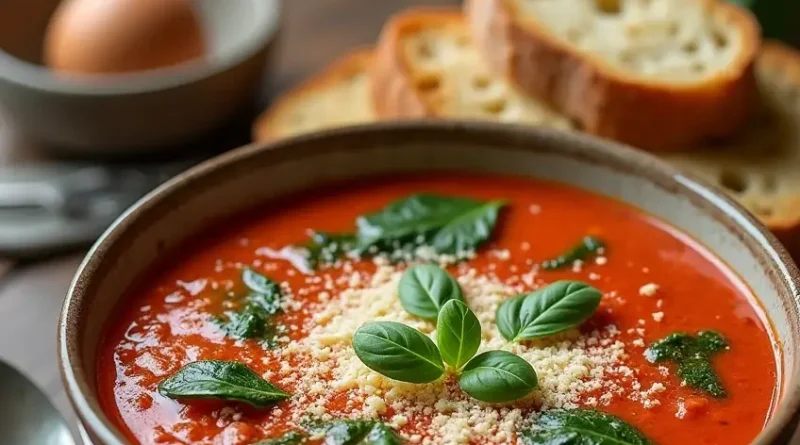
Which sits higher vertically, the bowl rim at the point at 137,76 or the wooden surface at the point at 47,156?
the bowl rim at the point at 137,76

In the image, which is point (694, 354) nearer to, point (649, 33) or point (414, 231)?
point (414, 231)

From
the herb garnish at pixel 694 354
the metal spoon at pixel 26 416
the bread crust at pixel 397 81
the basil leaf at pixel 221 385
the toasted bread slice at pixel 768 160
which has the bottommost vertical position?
the toasted bread slice at pixel 768 160

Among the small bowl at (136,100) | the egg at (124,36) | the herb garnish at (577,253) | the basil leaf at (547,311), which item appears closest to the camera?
the basil leaf at (547,311)

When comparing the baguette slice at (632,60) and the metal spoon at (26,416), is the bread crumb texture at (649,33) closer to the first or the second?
the baguette slice at (632,60)

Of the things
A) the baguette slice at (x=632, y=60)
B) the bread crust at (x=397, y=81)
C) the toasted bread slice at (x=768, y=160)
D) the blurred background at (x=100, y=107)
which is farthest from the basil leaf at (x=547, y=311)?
the blurred background at (x=100, y=107)

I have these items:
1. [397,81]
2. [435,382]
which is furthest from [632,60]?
[435,382]

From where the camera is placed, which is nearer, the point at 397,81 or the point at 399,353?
the point at 399,353

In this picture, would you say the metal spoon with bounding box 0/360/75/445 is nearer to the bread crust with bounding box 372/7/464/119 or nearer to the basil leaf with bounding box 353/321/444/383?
the basil leaf with bounding box 353/321/444/383

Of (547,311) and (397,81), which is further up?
(547,311)
